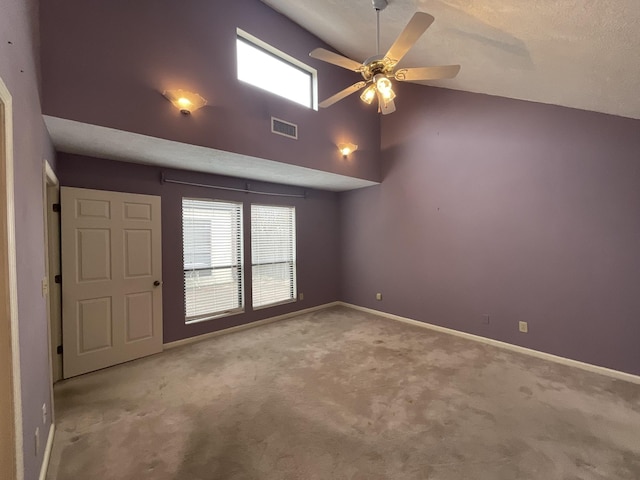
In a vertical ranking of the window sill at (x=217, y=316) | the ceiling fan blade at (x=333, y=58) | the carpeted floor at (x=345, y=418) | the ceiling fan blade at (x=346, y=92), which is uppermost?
the ceiling fan blade at (x=333, y=58)

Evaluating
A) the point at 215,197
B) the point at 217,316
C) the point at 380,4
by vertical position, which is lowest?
the point at 217,316

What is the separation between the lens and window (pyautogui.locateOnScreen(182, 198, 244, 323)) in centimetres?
399

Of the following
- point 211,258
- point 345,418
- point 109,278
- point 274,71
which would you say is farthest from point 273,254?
point 345,418

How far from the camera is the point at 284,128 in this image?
11.9 ft

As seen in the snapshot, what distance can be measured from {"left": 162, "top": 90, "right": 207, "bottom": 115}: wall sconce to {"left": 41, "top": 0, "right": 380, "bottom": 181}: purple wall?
0.21 ft

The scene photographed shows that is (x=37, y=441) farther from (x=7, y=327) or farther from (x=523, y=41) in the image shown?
(x=523, y=41)

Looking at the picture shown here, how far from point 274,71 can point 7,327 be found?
3763mm

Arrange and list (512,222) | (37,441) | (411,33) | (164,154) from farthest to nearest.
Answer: (512,222) → (164,154) → (411,33) → (37,441)

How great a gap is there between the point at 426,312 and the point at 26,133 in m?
4.79

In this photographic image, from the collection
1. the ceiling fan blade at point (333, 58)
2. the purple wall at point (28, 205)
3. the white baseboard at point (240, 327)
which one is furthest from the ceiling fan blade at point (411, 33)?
the white baseboard at point (240, 327)

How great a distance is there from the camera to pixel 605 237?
9.86 feet

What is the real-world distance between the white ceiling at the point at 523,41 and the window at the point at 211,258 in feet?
9.27

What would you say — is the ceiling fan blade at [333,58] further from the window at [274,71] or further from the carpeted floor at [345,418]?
the carpeted floor at [345,418]

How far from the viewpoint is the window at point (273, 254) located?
4730 mm
